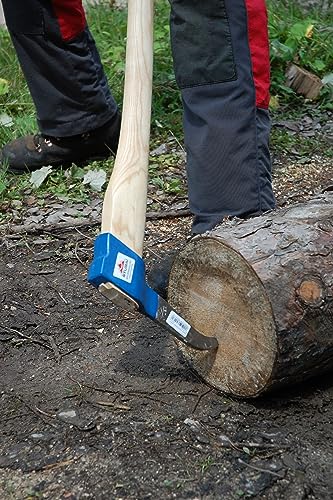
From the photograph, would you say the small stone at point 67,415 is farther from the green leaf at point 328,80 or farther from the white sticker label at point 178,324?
the green leaf at point 328,80

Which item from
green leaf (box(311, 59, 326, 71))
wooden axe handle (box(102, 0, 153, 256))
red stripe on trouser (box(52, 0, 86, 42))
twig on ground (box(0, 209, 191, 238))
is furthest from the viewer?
green leaf (box(311, 59, 326, 71))

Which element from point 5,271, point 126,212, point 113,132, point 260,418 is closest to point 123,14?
point 113,132

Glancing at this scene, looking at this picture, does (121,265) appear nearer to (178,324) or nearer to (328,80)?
(178,324)

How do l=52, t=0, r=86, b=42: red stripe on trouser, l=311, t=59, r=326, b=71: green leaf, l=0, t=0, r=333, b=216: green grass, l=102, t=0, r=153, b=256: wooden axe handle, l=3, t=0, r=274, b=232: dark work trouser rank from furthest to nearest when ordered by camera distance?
l=311, t=59, r=326, b=71: green leaf
l=0, t=0, r=333, b=216: green grass
l=52, t=0, r=86, b=42: red stripe on trouser
l=3, t=0, r=274, b=232: dark work trouser
l=102, t=0, r=153, b=256: wooden axe handle

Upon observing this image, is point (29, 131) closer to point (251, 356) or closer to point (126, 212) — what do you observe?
point (126, 212)

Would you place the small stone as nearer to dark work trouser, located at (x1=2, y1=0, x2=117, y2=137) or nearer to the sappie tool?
the sappie tool

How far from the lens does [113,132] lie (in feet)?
11.1

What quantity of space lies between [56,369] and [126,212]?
1.67 feet

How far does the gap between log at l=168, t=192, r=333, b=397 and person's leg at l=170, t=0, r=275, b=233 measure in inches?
13.6

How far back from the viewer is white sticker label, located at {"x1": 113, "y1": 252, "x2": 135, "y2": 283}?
1.76 m

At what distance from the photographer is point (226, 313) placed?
1934mm

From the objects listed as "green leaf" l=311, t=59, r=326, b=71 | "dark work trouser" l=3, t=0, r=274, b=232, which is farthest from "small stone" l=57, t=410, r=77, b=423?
"green leaf" l=311, t=59, r=326, b=71

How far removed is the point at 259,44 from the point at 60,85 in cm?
119

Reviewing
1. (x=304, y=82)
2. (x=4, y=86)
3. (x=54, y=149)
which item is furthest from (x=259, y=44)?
(x=4, y=86)
